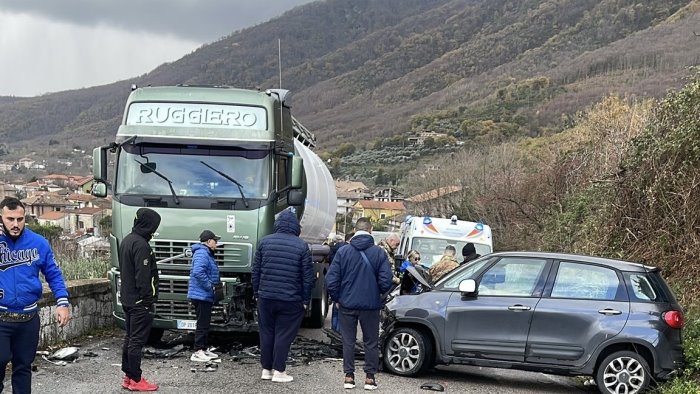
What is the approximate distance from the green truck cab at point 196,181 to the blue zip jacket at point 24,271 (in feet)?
10.9

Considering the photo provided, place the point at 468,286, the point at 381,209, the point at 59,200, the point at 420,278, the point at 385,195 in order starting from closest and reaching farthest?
the point at 468,286
the point at 420,278
the point at 59,200
the point at 385,195
the point at 381,209

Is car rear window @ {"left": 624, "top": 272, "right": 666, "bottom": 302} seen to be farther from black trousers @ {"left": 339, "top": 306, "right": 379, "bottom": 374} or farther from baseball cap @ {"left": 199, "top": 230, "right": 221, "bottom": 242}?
baseball cap @ {"left": 199, "top": 230, "right": 221, "bottom": 242}

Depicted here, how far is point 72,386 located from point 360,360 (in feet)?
11.9

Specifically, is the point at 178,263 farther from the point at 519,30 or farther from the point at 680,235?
the point at 519,30

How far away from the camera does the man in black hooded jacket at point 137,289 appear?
23.2ft

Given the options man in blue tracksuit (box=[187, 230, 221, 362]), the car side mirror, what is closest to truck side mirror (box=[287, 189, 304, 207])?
man in blue tracksuit (box=[187, 230, 221, 362])

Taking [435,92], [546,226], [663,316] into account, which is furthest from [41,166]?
Answer: [663,316]

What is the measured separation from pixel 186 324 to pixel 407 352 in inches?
111

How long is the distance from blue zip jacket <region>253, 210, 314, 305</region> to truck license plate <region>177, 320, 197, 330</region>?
1598 mm

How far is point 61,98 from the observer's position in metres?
136

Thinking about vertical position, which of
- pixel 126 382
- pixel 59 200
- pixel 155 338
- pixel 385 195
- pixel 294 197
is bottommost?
pixel 126 382

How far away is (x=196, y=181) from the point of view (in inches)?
376

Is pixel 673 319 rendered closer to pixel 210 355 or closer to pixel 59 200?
pixel 210 355

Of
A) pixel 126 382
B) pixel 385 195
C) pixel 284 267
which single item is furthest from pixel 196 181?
pixel 385 195
